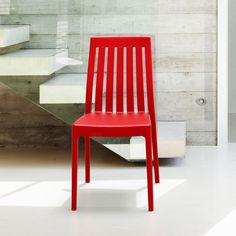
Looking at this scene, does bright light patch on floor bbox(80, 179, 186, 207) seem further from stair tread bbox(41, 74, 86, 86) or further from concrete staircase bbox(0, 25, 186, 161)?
stair tread bbox(41, 74, 86, 86)

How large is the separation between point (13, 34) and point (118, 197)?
1.35m

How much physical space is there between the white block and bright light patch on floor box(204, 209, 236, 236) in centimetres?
184

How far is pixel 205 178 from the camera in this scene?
3.86 metres

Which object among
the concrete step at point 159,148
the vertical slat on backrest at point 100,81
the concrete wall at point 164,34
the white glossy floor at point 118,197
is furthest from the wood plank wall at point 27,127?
the vertical slat on backrest at point 100,81

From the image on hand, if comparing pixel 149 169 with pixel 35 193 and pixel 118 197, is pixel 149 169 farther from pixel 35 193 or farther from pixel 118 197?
pixel 35 193

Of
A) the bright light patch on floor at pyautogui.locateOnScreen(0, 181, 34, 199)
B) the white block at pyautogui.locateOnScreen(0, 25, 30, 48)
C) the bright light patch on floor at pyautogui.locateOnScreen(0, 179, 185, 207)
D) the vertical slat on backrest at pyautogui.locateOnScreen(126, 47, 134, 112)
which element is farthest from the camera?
the white block at pyautogui.locateOnScreen(0, 25, 30, 48)

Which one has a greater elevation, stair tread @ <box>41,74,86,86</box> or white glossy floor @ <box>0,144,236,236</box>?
stair tread @ <box>41,74,86,86</box>

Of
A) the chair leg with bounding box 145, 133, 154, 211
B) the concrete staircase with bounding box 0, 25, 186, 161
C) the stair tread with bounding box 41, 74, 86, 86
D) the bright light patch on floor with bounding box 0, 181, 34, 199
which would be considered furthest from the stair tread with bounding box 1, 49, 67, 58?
the chair leg with bounding box 145, 133, 154, 211

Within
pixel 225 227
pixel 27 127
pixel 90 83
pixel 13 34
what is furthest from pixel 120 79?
pixel 27 127

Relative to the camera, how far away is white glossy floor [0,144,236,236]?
9.52 feet

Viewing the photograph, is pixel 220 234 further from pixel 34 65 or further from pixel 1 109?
pixel 1 109

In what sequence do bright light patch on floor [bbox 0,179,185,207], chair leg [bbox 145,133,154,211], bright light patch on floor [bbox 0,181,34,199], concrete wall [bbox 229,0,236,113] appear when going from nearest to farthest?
1. chair leg [bbox 145,133,154,211]
2. bright light patch on floor [bbox 0,179,185,207]
3. bright light patch on floor [bbox 0,181,34,199]
4. concrete wall [bbox 229,0,236,113]

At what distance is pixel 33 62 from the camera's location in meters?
4.11

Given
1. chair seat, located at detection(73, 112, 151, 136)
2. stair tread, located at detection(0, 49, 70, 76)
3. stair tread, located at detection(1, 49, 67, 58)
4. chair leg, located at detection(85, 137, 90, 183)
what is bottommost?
chair leg, located at detection(85, 137, 90, 183)
